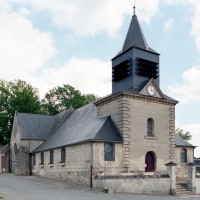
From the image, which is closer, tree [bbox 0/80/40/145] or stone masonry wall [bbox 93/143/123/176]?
stone masonry wall [bbox 93/143/123/176]

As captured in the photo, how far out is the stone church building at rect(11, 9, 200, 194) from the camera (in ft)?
78.9

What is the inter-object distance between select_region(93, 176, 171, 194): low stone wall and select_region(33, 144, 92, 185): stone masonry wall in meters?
2.72

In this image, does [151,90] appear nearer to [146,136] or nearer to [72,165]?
[146,136]

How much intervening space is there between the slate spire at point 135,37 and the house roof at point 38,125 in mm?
13120

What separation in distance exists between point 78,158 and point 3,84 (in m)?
33.7

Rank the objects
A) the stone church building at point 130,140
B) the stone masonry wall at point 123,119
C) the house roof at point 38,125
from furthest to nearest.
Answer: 1. the house roof at point 38,125
2. the stone masonry wall at point 123,119
3. the stone church building at point 130,140

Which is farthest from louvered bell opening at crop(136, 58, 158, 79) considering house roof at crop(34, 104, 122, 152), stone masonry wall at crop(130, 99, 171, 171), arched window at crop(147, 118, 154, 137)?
house roof at crop(34, 104, 122, 152)


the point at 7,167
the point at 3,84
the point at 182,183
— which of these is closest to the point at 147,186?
the point at 182,183

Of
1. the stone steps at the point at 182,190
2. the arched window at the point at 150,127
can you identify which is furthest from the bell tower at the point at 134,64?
the stone steps at the point at 182,190

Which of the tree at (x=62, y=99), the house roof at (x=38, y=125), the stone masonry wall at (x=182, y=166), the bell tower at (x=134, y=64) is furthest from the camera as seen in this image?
the tree at (x=62, y=99)

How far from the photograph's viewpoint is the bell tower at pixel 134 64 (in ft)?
92.6

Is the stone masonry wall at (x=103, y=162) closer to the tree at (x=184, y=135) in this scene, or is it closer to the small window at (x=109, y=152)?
the small window at (x=109, y=152)

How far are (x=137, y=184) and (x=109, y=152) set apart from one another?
4128 millimetres

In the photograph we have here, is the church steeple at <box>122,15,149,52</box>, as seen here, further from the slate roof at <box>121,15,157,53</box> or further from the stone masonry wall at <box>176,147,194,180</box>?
the stone masonry wall at <box>176,147,194,180</box>
